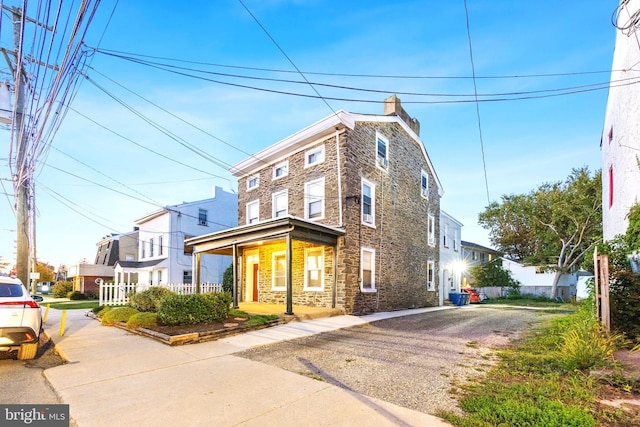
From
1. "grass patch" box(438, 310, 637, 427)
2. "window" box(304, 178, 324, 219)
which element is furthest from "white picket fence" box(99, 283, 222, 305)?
"grass patch" box(438, 310, 637, 427)

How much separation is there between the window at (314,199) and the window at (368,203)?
1781 millimetres

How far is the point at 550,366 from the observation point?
5.56m

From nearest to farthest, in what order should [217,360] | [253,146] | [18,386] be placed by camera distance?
1. [18,386]
2. [217,360]
3. [253,146]

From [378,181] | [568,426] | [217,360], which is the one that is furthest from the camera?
[378,181]

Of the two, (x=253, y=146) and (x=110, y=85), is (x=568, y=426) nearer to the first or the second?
(x=110, y=85)

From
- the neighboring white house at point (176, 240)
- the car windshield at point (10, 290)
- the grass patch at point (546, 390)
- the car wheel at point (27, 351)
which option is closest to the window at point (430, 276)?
the grass patch at point (546, 390)

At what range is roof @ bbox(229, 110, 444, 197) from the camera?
13840mm

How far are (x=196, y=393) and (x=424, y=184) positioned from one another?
18050 mm

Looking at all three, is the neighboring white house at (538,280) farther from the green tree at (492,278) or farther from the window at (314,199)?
the window at (314,199)

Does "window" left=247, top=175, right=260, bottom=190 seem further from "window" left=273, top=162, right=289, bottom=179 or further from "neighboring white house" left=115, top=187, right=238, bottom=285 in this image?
"neighboring white house" left=115, top=187, right=238, bottom=285

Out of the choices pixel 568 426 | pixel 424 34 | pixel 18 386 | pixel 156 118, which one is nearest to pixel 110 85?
pixel 156 118

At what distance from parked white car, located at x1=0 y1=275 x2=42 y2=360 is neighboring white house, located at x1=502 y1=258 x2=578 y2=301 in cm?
3465

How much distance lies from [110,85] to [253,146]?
839 cm

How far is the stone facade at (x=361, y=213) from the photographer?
13727 millimetres
